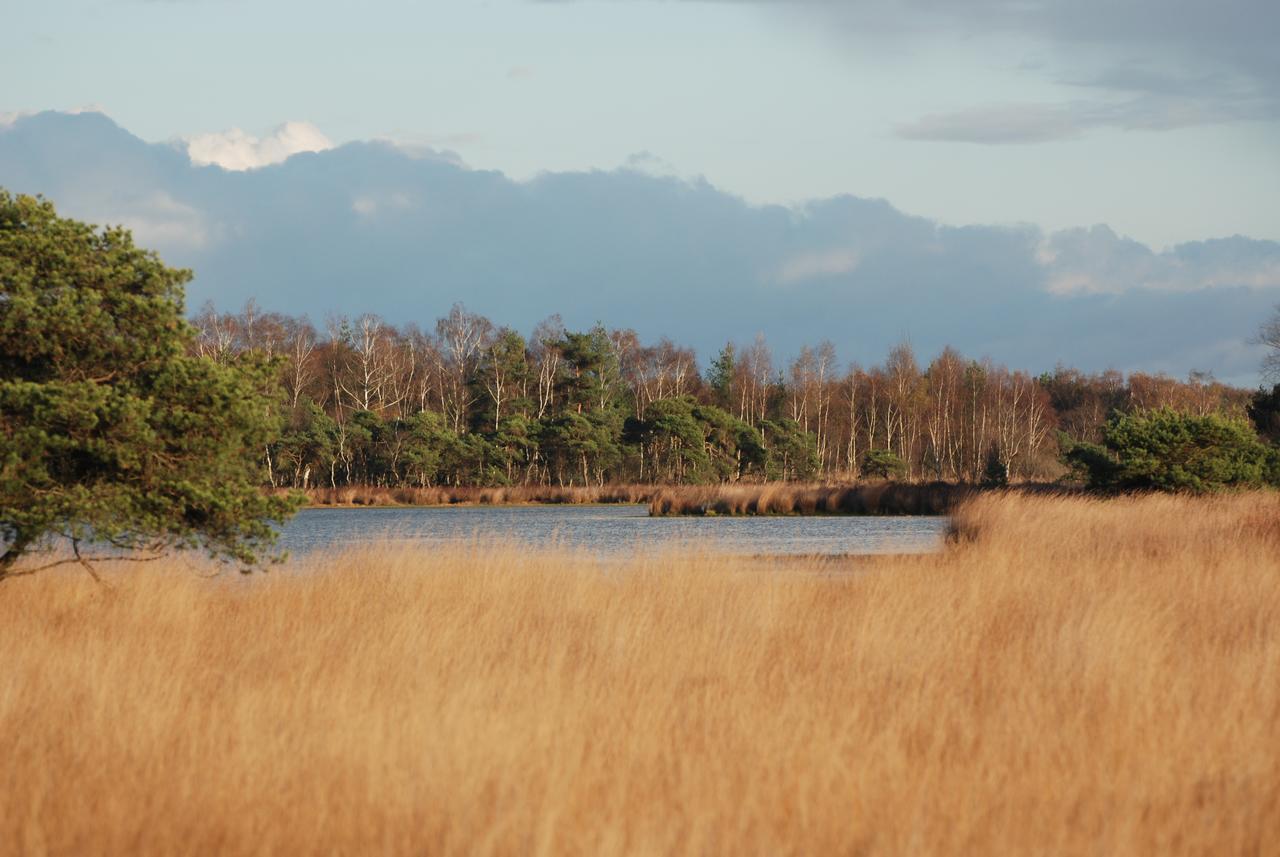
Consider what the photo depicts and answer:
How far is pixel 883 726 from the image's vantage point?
21.9ft

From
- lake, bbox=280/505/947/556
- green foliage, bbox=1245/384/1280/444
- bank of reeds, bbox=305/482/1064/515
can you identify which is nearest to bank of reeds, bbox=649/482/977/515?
bank of reeds, bbox=305/482/1064/515

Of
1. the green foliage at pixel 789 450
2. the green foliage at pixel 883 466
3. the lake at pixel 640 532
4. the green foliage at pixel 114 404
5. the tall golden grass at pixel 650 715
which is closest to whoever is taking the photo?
the tall golden grass at pixel 650 715

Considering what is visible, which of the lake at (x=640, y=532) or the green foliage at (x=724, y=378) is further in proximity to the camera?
the green foliage at (x=724, y=378)

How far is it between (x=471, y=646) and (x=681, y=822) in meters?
4.16

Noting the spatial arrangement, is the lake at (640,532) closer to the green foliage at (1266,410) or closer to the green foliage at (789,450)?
the green foliage at (789,450)

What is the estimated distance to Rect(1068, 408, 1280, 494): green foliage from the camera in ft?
84.1

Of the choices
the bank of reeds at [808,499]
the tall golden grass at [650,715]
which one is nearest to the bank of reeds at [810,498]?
the bank of reeds at [808,499]

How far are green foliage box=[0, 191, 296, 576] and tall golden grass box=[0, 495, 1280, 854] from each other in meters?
0.96

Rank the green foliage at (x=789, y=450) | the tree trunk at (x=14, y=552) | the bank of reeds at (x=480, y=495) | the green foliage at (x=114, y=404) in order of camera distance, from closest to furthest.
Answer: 1. the green foliage at (x=114, y=404)
2. the tree trunk at (x=14, y=552)
3. the bank of reeds at (x=480, y=495)
4. the green foliage at (x=789, y=450)

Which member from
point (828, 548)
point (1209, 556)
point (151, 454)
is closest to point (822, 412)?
point (828, 548)

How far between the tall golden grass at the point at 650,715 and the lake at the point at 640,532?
178 inches

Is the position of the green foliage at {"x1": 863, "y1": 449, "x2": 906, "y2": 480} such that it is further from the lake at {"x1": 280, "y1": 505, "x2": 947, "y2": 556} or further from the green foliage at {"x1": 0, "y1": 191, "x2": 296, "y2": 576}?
the green foliage at {"x1": 0, "y1": 191, "x2": 296, "y2": 576}

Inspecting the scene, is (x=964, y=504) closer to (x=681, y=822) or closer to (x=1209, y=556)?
(x=1209, y=556)

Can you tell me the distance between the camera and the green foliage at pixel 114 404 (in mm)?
9695
